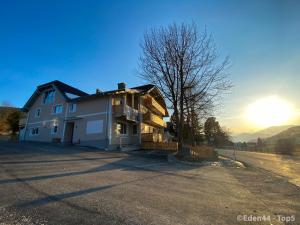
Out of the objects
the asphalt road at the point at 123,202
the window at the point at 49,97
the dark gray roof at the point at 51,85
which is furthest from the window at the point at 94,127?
the asphalt road at the point at 123,202

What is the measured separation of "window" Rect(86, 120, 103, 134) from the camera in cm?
2287

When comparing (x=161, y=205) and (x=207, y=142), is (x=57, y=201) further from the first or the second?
(x=207, y=142)

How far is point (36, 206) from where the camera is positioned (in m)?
5.08

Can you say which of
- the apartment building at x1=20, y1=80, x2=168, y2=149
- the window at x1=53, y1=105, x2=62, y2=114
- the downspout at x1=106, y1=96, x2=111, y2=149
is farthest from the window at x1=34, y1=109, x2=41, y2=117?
the downspout at x1=106, y1=96, x2=111, y2=149

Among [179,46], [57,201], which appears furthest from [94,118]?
[57,201]

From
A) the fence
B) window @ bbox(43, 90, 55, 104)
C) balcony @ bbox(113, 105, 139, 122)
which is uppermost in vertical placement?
window @ bbox(43, 90, 55, 104)

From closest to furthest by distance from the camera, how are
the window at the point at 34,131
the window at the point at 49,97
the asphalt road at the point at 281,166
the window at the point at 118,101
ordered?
the asphalt road at the point at 281,166
the window at the point at 118,101
the window at the point at 49,97
the window at the point at 34,131

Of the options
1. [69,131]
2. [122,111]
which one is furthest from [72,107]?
[122,111]

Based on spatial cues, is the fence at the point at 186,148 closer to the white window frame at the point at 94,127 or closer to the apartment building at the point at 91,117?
the apartment building at the point at 91,117

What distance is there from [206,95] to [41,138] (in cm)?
2364

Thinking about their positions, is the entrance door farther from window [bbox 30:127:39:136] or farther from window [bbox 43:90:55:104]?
window [bbox 30:127:39:136]

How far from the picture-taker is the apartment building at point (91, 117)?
75.2 feet

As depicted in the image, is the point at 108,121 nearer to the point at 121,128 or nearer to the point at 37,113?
the point at 121,128

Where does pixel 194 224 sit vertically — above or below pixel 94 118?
below
